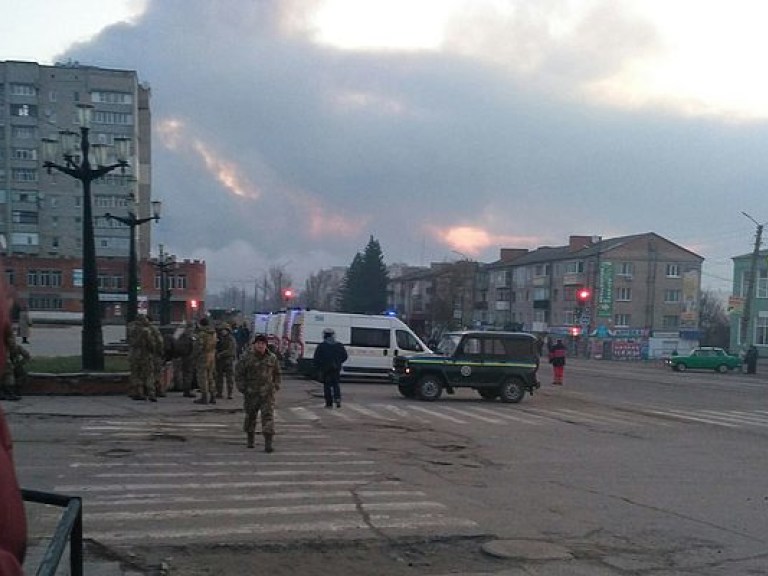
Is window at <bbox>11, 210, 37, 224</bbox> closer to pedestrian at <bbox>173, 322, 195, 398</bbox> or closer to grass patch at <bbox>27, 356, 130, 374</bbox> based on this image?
grass patch at <bbox>27, 356, 130, 374</bbox>

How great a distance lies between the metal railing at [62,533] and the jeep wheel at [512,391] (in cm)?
1903

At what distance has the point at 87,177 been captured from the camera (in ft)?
67.0

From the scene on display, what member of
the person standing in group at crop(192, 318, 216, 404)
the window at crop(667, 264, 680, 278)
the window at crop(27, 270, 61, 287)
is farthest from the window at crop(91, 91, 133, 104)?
the person standing in group at crop(192, 318, 216, 404)

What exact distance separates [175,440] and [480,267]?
324 ft

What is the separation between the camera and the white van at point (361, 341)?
28469 millimetres

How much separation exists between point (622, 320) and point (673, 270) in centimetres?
771

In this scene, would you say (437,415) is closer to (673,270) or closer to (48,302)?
(673,270)

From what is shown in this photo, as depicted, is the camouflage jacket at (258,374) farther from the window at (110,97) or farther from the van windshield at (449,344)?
the window at (110,97)

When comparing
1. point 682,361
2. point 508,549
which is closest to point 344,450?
point 508,549

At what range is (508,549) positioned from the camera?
22.8 feet

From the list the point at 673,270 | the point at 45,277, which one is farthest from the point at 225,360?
the point at 45,277

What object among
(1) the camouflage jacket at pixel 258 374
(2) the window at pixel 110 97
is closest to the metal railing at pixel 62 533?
(1) the camouflage jacket at pixel 258 374

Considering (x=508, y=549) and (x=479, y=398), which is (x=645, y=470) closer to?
(x=508, y=549)

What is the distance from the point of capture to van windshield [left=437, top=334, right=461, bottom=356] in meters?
22.4
